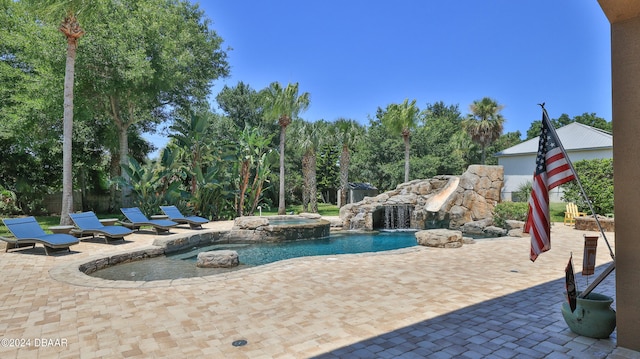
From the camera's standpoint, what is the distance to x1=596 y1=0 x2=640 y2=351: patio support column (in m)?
3.20

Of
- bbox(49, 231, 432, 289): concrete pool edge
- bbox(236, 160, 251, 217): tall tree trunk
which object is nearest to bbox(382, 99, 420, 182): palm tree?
bbox(236, 160, 251, 217): tall tree trunk

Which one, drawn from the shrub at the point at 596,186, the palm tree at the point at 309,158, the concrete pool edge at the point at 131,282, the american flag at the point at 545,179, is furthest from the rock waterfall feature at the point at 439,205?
the american flag at the point at 545,179

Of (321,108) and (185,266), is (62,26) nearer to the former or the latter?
(185,266)

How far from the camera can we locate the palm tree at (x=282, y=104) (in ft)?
80.0

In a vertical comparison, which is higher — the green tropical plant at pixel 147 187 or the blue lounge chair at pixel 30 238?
the green tropical plant at pixel 147 187

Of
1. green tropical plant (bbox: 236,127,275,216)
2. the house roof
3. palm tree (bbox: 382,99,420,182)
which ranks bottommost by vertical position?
green tropical plant (bbox: 236,127,275,216)

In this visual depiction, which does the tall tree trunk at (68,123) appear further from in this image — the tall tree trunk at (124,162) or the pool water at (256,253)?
the pool water at (256,253)

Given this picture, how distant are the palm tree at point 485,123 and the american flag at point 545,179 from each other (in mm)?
31986

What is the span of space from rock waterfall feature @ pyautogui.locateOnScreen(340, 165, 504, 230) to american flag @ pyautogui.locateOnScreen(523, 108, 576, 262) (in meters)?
15.6

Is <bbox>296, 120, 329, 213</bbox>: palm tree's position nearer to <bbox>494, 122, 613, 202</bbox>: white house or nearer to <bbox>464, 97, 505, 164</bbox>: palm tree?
<bbox>494, 122, 613, 202</bbox>: white house

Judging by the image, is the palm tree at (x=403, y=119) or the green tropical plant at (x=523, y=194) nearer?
the green tropical plant at (x=523, y=194)


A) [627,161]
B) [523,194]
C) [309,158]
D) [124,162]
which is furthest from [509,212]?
[124,162]

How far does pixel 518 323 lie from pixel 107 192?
85.1 ft

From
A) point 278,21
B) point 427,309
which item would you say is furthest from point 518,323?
point 278,21
